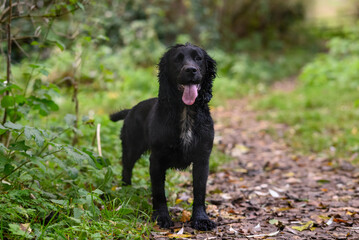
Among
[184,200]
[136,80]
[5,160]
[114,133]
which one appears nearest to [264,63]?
[136,80]

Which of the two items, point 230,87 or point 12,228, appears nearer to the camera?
point 12,228

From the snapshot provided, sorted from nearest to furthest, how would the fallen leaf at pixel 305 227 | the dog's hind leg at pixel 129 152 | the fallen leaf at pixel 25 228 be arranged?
the fallen leaf at pixel 25 228 → the fallen leaf at pixel 305 227 → the dog's hind leg at pixel 129 152

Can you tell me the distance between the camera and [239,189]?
451 cm

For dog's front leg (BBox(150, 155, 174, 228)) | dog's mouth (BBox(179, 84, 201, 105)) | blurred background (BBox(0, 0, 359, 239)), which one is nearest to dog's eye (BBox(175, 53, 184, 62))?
dog's mouth (BBox(179, 84, 201, 105))

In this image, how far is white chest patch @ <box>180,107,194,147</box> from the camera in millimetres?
3244

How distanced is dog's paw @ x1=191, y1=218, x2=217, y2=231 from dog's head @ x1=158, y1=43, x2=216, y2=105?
955 millimetres

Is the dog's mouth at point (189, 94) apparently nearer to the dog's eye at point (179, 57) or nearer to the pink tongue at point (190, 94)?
the pink tongue at point (190, 94)

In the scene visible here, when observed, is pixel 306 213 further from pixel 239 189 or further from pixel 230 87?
pixel 230 87

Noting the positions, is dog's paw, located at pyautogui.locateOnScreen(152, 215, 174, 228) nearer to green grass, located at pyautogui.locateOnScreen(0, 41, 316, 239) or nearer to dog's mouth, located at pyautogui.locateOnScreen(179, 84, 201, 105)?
green grass, located at pyautogui.locateOnScreen(0, 41, 316, 239)

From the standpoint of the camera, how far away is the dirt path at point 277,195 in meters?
3.19

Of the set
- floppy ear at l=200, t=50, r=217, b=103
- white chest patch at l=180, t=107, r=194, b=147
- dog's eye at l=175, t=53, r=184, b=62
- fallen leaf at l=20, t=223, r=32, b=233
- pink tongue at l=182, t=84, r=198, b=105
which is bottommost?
fallen leaf at l=20, t=223, r=32, b=233

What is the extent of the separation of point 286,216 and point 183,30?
13490mm

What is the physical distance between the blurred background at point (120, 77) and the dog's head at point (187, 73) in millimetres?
430

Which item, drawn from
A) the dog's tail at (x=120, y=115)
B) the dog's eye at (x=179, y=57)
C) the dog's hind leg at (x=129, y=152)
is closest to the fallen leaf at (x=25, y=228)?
the dog's hind leg at (x=129, y=152)
